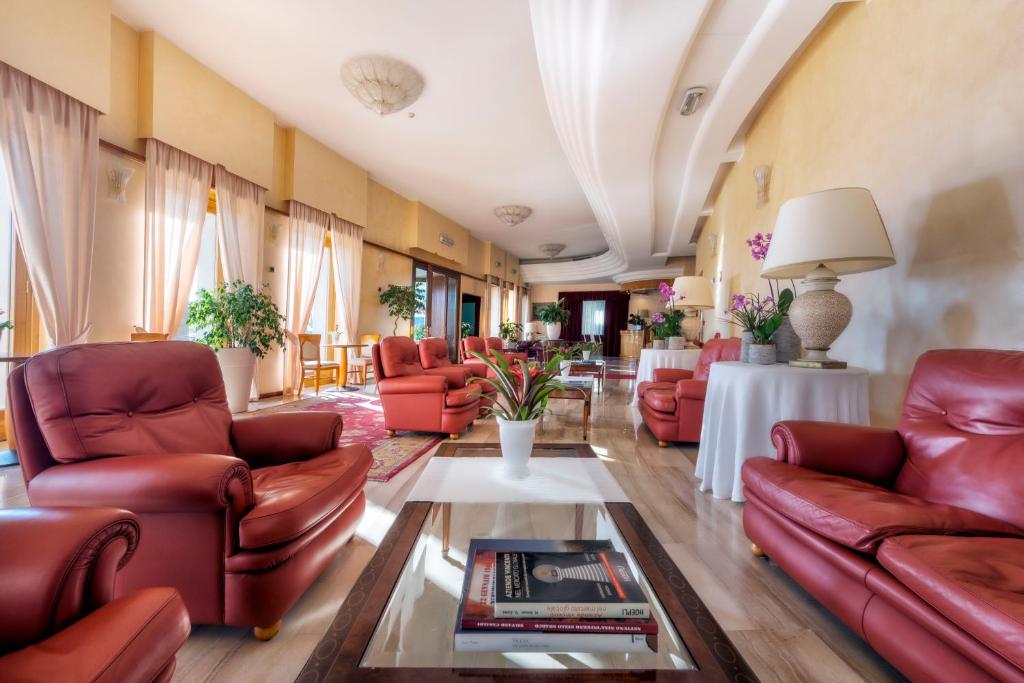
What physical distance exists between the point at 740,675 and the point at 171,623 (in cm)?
101

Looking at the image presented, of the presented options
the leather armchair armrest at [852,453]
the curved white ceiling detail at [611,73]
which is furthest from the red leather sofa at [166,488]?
the curved white ceiling detail at [611,73]

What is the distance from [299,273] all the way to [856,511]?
603 cm

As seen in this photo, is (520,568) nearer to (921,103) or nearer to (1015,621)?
(1015,621)

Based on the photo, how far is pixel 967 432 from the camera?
1.47 metres

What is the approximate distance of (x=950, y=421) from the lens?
1.53 meters

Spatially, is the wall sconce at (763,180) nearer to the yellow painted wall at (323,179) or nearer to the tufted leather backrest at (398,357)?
the tufted leather backrest at (398,357)

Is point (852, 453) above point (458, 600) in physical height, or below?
above

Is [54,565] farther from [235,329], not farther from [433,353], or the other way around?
[235,329]

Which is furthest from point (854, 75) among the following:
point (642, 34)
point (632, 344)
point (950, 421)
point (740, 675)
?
point (632, 344)

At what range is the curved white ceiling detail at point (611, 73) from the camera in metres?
2.71

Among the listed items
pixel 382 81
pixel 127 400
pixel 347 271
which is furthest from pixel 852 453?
pixel 347 271

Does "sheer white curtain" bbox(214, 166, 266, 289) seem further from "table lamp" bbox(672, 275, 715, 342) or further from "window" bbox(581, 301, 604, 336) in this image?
"window" bbox(581, 301, 604, 336)

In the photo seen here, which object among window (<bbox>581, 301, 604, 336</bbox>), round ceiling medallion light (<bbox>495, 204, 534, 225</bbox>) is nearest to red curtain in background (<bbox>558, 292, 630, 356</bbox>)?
window (<bbox>581, 301, 604, 336</bbox>)

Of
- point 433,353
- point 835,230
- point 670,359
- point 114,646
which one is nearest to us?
point 114,646
